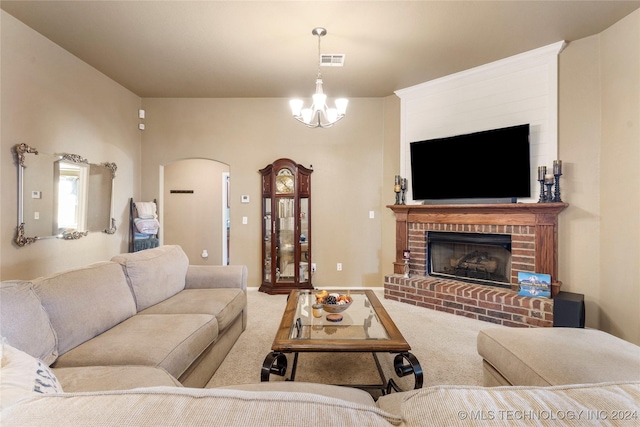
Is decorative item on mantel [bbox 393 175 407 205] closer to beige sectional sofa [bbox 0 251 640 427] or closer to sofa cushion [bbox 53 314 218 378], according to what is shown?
beige sectional sofa [bbox 0 251 640 427]

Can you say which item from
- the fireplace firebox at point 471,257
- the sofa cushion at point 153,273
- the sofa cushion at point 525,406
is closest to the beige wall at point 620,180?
the fireplace firebox at point 471,257

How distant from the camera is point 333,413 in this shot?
Result: 0.52 m

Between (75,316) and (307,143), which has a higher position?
(307,143)

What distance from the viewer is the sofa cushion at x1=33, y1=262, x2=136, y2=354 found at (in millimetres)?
1527

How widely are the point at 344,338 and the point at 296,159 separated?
310 cm

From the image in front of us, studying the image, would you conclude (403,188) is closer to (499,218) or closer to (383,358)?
(499,218)

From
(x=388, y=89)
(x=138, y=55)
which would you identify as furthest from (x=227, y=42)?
(x=388, y=89)

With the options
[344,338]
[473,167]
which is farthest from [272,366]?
[473,167]

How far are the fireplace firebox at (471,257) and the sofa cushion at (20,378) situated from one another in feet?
12.6

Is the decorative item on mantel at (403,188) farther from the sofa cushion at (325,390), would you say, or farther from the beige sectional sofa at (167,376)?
the sofa cushion at (325,390)

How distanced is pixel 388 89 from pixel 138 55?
3124 millimetres

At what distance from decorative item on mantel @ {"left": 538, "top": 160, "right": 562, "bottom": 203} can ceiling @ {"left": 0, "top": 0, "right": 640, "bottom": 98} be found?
4.29 ft

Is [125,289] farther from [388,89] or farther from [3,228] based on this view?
[388,89]

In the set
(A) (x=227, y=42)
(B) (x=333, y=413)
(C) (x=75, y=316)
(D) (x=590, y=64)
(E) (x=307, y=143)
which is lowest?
(C) (x=75, y=316)
